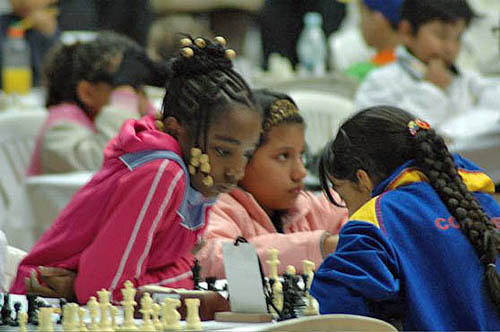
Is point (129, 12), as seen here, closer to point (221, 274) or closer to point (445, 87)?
point (445, 87)

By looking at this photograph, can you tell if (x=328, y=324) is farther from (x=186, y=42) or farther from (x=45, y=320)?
(x=186, y=42)

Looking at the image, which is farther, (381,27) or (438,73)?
(381,27)

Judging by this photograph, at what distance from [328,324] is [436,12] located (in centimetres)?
358

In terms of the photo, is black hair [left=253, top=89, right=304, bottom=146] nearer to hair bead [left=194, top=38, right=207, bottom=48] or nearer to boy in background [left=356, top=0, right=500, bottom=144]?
hair bead [left=194, top=38, right=207, bottom=48]

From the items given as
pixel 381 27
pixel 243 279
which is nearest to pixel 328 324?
pixel 243 279

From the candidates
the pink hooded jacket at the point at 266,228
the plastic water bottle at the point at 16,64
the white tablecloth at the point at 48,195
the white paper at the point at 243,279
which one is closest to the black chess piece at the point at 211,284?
the white paper at the point at 243,279

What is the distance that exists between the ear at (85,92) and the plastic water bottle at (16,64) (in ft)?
5.01

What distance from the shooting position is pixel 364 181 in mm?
2365

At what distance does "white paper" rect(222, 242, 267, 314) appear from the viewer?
6.39ft

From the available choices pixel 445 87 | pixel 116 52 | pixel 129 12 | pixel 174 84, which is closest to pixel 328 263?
pixel 174 84

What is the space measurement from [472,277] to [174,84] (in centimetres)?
79

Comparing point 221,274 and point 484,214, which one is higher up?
point 484,214

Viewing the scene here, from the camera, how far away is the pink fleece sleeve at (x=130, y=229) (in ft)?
7.67

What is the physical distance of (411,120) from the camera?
2361 millimetres
